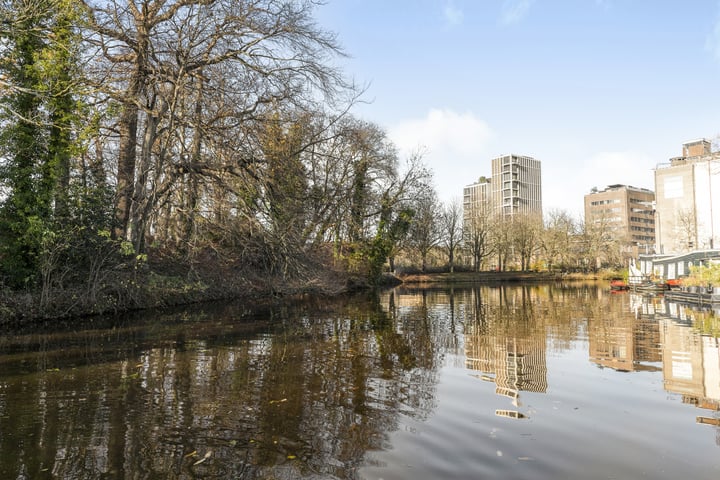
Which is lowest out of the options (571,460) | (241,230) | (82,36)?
(571,460)

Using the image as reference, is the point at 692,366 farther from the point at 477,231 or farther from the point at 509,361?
the point at 477,231

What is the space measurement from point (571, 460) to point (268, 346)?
7.48 meters

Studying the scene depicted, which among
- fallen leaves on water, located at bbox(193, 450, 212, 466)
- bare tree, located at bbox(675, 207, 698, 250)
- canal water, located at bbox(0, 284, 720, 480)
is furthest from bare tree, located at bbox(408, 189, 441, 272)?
fallen leaves on water, located at bbox(193, 450, 212, 466)

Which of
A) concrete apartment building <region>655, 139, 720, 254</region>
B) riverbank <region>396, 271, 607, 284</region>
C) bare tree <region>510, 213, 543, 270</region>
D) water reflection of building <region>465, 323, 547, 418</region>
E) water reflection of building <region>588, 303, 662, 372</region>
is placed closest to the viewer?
water reflection of building <region>465, 323, 547, 418</region>

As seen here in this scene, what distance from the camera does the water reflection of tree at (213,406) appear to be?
4.39m

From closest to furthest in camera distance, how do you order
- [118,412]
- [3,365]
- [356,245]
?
[118,412]
[3,365]
[356,245]

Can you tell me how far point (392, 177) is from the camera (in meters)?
39.7

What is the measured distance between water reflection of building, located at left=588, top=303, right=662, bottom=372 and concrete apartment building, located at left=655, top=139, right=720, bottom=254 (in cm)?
4428

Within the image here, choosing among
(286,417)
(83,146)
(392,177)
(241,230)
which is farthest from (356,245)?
(286,417)

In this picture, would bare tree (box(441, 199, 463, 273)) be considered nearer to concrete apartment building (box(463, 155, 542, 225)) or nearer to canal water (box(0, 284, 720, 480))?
canal water (box(0, 284, 720, 480))

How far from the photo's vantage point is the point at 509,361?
9.45 meters

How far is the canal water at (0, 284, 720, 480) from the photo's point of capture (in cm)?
439

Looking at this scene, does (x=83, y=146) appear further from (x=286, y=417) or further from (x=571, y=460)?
(x=571, y=460)

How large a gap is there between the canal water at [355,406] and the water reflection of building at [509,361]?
0.15ft
